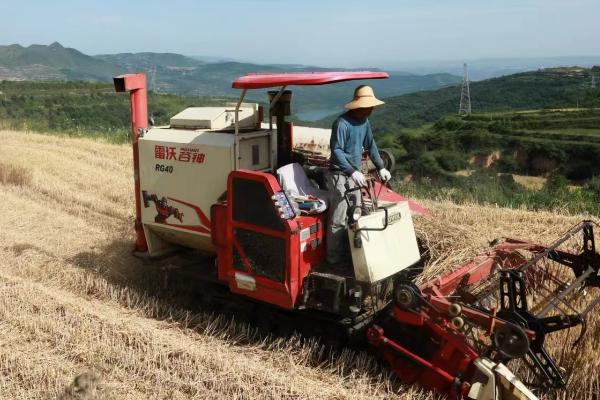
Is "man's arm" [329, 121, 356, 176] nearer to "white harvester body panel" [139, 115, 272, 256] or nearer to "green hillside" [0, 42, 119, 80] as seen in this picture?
"white harvester body panel" [139, 115, 272, 256]

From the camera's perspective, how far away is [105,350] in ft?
17.3

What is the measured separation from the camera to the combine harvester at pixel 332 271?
438 centimetres

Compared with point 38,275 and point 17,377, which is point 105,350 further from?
point 38,275

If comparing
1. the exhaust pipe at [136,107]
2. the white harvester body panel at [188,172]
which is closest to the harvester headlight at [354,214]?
the white harvester body panel at [188,172]

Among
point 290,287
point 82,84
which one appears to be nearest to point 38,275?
point 290,287

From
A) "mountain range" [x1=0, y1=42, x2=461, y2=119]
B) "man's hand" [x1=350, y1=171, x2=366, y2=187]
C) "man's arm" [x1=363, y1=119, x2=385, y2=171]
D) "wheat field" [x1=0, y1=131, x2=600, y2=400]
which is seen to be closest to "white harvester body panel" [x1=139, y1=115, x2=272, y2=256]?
"wheat field" [x1=0, y1=131, x2=600, y2=400]

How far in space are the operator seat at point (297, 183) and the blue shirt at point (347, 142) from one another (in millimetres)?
392

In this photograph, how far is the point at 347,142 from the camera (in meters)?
5.70

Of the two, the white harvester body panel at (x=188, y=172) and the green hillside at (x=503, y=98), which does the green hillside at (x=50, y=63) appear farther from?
the white harvester body panel at (x=188, y=172)

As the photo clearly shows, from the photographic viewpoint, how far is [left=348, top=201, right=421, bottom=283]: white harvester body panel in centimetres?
507

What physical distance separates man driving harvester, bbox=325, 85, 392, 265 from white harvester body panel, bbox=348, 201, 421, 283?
0.38 meters

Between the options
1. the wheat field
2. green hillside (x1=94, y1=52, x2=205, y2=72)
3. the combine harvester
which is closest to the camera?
the combine harvester

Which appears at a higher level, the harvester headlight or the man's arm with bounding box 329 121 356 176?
the man's arm with bounding box 329 121 356 176

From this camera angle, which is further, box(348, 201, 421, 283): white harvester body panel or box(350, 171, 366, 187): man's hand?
box(350, 171, 366, 187): man's hand
